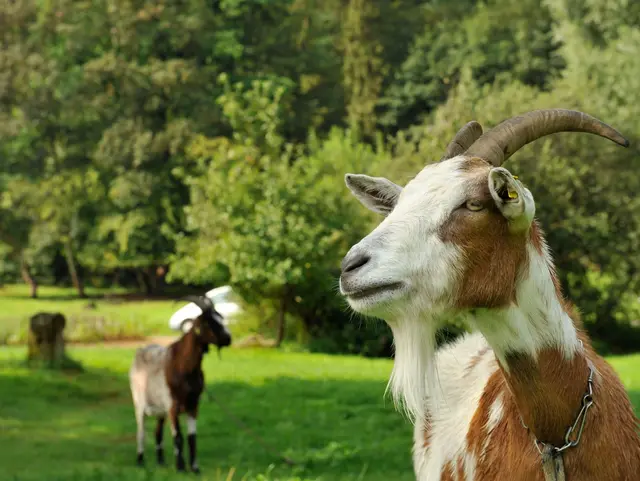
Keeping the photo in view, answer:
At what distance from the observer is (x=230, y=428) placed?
13.1 meters

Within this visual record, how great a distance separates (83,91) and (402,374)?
37543 mm

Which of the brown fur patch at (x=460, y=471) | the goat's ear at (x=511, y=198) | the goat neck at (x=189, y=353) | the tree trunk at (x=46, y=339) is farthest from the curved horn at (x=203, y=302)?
the tree trunk at (x=46, y=339)

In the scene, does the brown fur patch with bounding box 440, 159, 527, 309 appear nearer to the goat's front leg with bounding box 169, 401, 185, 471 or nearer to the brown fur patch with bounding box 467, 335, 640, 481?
the brown fur patch with bounding box 467, 335, 640, 481

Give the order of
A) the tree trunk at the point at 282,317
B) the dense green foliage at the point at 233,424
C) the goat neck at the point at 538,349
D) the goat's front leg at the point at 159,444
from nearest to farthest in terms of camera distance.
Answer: the goat neck at the point at 538,349
the dense green foliage at the point at 233,424
the goat's front leg at the point at 159,444
the tree trunk at the point at 282,317

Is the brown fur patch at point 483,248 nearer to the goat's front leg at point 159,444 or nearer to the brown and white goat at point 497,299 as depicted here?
the brown and white goat at point 497,299

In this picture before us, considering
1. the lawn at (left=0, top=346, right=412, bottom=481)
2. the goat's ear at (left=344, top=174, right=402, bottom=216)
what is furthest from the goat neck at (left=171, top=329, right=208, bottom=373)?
the goat's ear at (left=344, top=174, right=402, bottom=216)

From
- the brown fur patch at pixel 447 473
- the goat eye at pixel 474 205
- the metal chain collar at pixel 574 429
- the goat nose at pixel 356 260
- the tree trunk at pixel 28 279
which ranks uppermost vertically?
the goat eye at pixel 474 205

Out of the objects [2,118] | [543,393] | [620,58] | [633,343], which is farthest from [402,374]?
[2,118]

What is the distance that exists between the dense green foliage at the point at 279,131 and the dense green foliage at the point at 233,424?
402 centimetres

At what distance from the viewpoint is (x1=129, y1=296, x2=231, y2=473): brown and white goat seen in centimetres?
1041

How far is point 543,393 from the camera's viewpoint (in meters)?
3.53

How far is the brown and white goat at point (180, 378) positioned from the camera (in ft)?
34.1

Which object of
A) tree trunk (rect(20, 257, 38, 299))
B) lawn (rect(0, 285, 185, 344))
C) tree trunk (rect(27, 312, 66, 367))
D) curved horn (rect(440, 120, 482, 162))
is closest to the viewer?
curved horn (rect(440, 120, 482, 162))

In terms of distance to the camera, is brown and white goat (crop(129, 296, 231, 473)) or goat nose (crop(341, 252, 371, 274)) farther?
brown and white goat (crop(129, 296, 231, 473))
